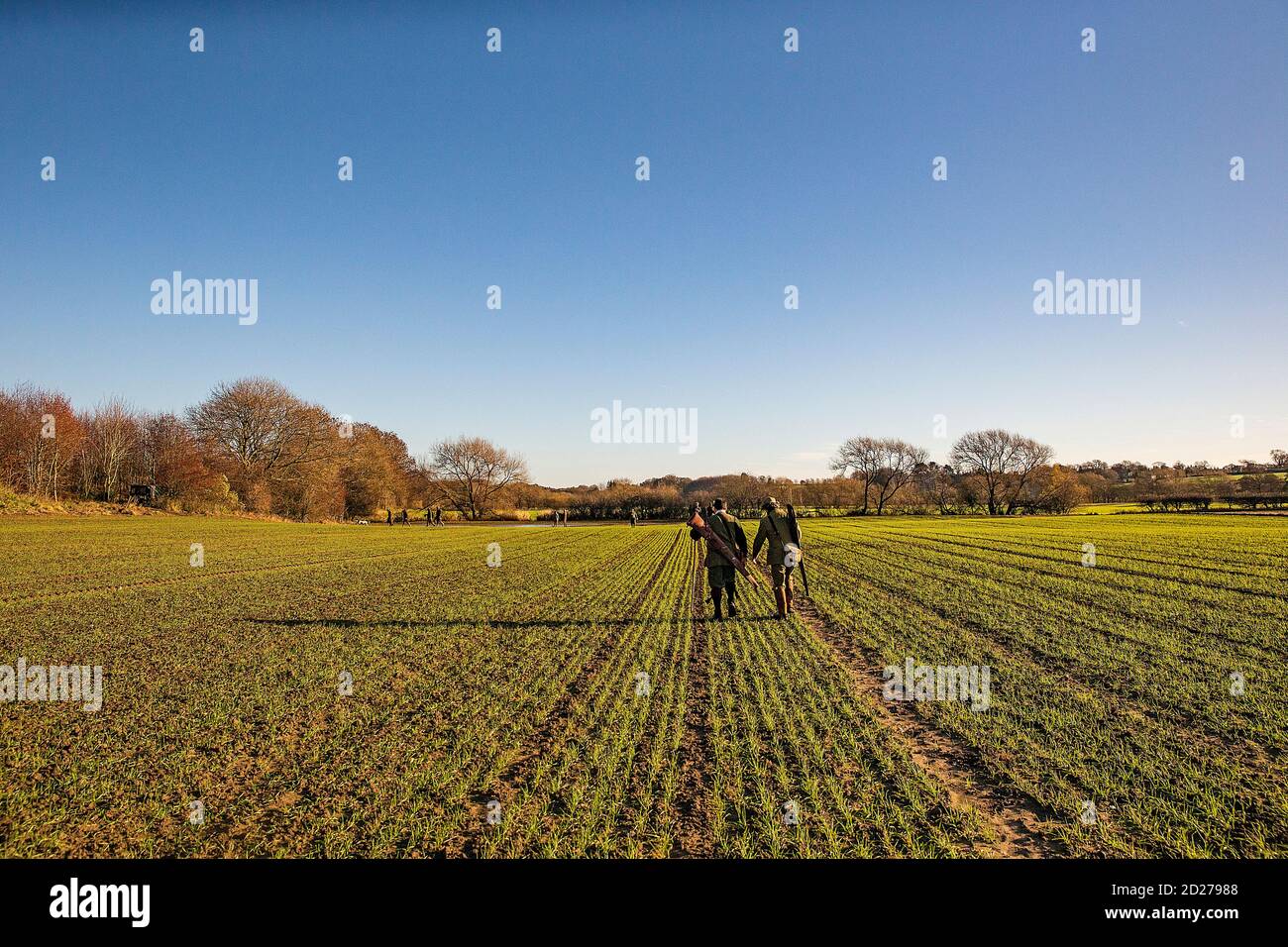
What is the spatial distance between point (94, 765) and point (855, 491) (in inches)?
3994

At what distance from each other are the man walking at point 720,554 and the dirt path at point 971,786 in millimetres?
3707

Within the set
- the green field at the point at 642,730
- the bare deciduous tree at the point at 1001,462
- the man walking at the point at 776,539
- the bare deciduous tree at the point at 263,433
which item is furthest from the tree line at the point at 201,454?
the bare deciduous tree at the point at 1001,462

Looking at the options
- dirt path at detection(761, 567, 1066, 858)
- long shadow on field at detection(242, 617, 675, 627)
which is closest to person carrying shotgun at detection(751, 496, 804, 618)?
long shadow on field at detection(242, 617, 675, 627)

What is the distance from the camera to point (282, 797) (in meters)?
4.50

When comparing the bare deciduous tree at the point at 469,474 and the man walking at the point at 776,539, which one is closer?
the man walking at the point at 776,539

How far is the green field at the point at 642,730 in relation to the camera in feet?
13.1

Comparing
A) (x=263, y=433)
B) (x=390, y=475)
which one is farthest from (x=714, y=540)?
(x=390, y=475)

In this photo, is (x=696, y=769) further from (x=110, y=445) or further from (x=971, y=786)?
(x=110, y=445)

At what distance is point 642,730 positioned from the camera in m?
5.96

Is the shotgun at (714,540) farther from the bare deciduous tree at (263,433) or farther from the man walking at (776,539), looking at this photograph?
the bare deciduous tree at (263,433)

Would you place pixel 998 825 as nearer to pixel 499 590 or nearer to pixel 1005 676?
pixel 1005 676

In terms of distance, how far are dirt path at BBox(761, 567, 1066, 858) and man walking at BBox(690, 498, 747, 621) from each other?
3.71 metres

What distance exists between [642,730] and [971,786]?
9.70ft

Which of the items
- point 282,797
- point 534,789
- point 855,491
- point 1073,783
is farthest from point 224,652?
point 855,491
